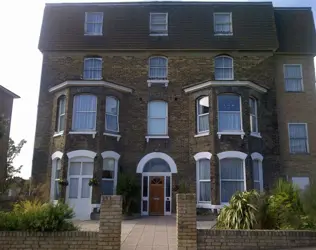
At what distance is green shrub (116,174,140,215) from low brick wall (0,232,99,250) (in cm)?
829

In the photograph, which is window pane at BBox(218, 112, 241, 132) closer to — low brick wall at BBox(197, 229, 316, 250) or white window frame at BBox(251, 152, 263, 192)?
white window frame at BBox(251, 152, 263, 192)

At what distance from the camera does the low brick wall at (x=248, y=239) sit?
834 cm

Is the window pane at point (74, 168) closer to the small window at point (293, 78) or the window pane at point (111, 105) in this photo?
the window pane at point (111, 105)

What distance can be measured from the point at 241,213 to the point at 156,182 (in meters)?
8.80

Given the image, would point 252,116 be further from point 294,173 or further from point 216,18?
point 216,18

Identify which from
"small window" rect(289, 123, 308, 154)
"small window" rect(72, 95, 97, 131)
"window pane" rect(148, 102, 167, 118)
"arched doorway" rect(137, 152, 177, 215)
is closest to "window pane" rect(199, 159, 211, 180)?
"arched doorway" rect(137, 152, 177, 215)

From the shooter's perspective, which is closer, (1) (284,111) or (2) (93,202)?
(2) (93,202)

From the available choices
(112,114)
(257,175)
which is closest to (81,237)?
(112,114)

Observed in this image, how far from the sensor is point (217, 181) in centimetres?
1673

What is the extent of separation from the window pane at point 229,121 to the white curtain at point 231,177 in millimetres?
1680

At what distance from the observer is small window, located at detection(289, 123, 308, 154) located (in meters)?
19.3

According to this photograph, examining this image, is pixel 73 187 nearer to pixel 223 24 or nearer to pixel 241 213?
pixel 241 213

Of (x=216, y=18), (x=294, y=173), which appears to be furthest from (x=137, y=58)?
(x=294, y=173)

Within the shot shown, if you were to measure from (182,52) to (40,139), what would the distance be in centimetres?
1014
